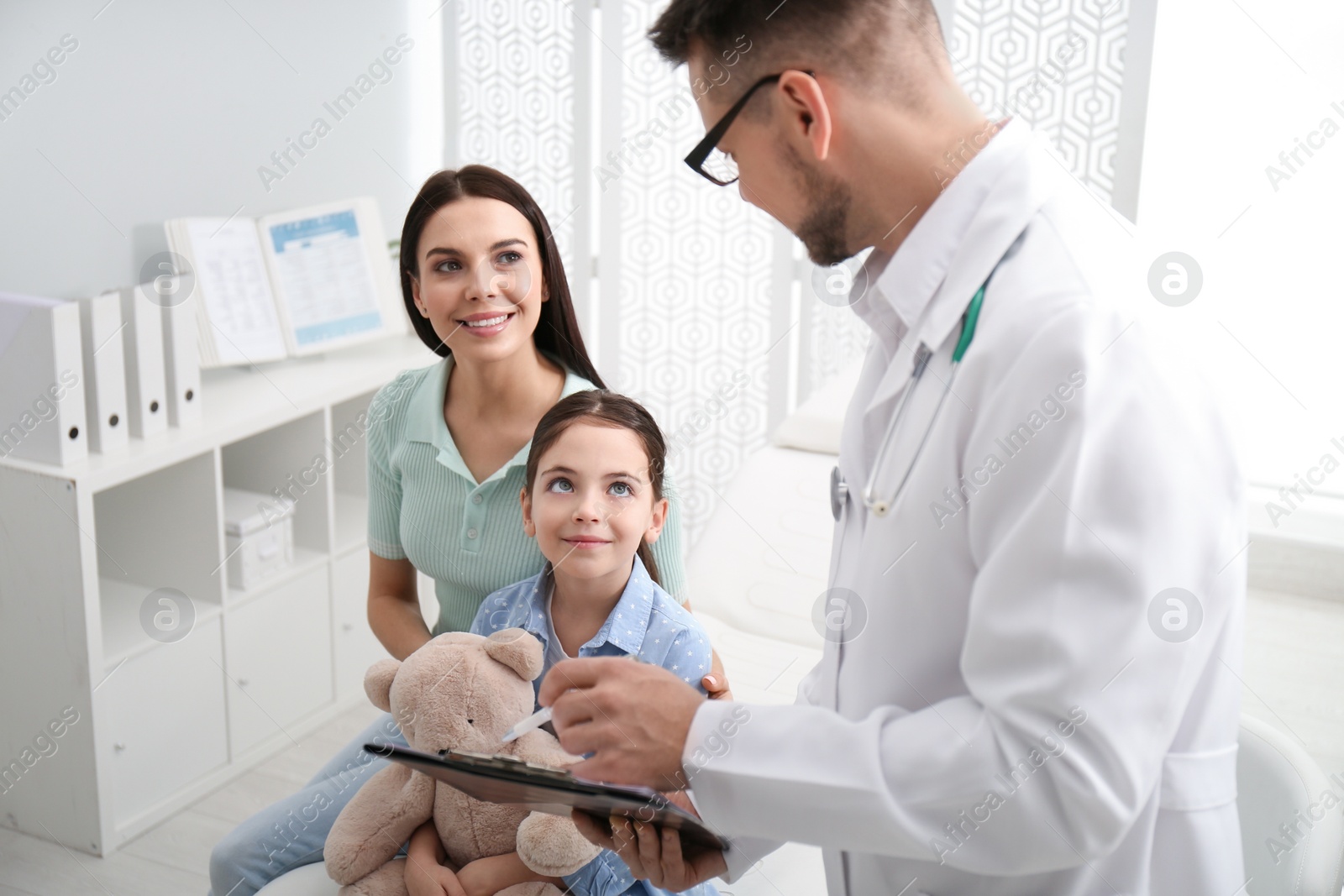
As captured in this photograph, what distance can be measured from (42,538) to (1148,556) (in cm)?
207

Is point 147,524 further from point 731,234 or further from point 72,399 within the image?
point 731,234

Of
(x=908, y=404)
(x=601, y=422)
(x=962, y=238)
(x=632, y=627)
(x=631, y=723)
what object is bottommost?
(x=632, y=627)

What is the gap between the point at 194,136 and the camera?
2748 millimetres

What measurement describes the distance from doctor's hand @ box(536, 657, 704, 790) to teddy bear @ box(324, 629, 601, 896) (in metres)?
0.34

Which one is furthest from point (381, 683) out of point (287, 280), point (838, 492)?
point (287, 280)

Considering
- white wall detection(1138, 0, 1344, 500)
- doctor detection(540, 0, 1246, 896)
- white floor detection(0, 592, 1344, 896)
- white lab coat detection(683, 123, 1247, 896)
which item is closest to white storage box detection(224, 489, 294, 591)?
white floor detection(0, 592, 1344, 896)

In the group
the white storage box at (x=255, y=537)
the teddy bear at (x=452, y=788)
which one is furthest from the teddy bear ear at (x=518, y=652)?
the white storage box at (x=255, y=537)

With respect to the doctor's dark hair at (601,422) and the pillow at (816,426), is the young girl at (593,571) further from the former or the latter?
the pillow at (816,426)

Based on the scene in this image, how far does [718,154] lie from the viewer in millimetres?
1112

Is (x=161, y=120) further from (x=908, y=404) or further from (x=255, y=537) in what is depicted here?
(x=908, y=404)

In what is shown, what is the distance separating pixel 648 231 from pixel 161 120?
4.43ft

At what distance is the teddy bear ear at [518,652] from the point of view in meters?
1.34

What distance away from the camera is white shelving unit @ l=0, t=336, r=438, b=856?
86.4 inches

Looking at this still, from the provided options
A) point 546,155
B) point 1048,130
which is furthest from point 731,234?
point 1048,130
